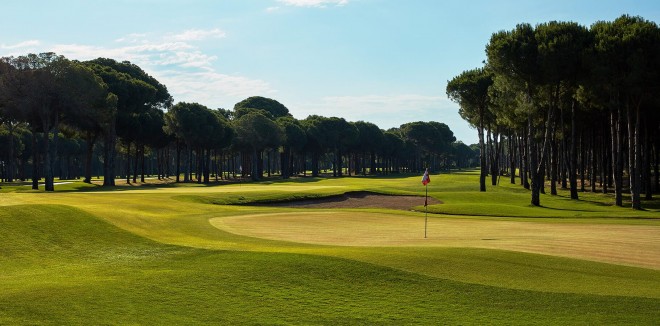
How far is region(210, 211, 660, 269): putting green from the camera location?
24.5 metres

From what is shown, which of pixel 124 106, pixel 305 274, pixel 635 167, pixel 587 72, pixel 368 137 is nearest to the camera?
pixel 305 274

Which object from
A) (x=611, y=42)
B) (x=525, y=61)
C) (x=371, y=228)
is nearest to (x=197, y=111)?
(x=525, y=61)

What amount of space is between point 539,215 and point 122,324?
145 feet

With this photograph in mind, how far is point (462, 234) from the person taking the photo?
31.6 m

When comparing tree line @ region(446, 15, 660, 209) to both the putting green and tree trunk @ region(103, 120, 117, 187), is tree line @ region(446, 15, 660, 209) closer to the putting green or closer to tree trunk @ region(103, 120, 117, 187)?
the putting green

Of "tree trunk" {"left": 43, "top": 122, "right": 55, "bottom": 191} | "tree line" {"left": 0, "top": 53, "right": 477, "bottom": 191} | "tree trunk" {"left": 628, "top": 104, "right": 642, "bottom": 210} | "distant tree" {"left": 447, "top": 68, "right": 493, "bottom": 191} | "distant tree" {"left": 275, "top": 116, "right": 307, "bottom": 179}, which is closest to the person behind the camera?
"tree trunk" {"left": 628, "top": 104, "right": 642, "bottom": 210}

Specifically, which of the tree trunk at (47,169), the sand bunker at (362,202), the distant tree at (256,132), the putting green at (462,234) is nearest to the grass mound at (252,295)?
the putting green at (462,234)

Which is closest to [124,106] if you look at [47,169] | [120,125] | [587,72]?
[120,125]

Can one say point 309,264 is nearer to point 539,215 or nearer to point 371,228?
point 371,228

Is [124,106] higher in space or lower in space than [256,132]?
higher

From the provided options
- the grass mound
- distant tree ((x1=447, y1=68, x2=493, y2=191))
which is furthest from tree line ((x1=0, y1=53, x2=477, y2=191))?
the grass mound

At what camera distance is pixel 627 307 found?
15375mm

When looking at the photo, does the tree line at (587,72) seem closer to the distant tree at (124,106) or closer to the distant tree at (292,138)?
the distant tree at (124,106)

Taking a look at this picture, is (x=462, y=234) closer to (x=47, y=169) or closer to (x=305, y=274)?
(x=305, y=274)
